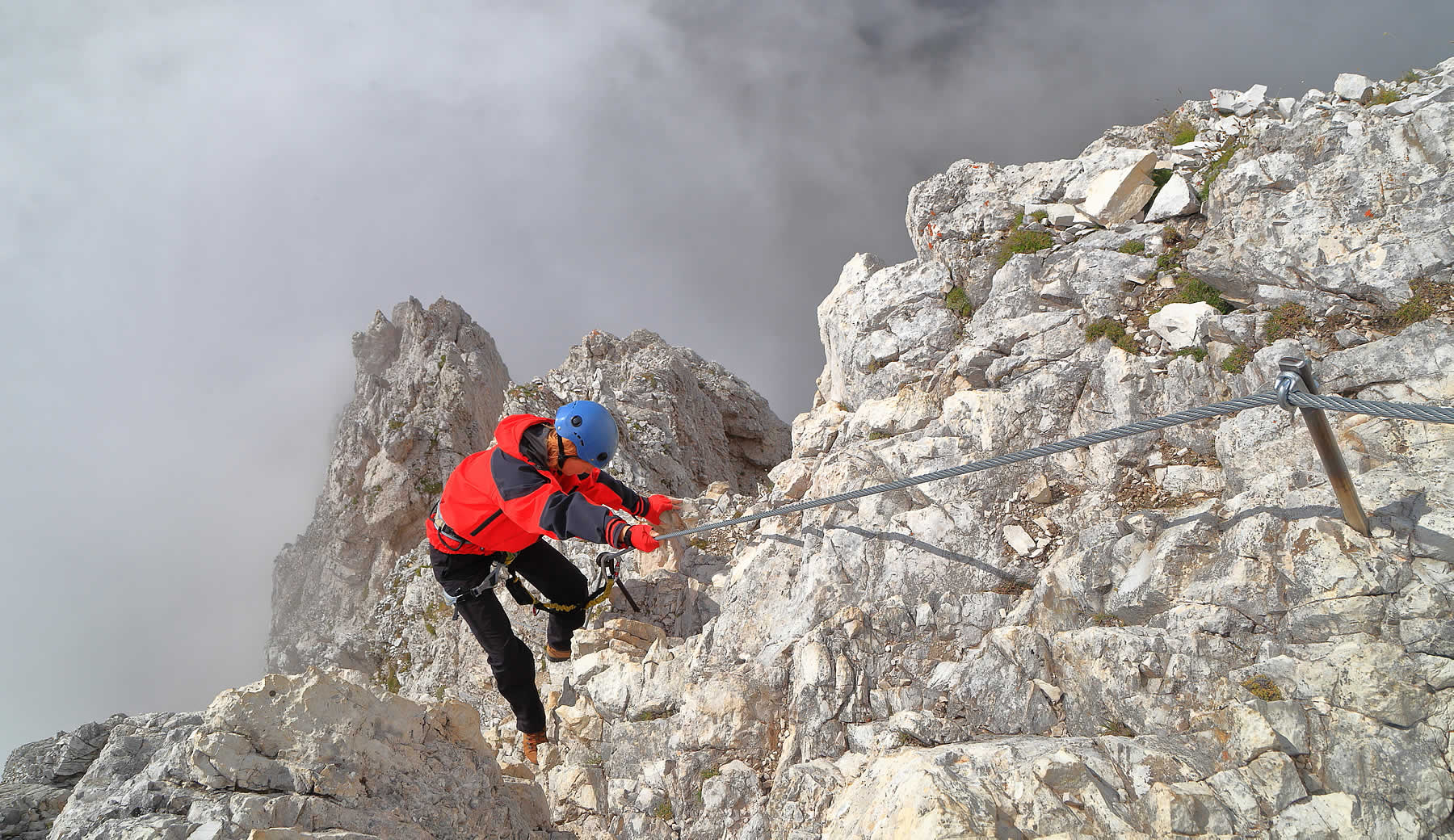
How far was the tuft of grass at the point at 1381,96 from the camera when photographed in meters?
9.81

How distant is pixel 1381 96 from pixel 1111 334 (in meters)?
4.85

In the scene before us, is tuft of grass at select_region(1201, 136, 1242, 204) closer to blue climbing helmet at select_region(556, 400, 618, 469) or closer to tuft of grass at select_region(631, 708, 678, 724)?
blue climbing helmet at select_region(556, 400, 618, 469)

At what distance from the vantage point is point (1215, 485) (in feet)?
26.9

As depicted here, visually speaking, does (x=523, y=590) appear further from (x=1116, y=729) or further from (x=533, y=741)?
(x=1116, y=729)

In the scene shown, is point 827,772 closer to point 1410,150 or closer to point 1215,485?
point 1215,485

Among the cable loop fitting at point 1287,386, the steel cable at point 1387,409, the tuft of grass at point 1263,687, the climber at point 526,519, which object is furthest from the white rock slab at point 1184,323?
the climber at point 526,519

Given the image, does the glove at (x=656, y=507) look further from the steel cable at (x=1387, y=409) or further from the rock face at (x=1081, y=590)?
the steel cable at (x=1387, y=409)

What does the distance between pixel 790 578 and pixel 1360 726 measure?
6076 mm

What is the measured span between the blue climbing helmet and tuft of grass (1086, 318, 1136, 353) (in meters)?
7.01

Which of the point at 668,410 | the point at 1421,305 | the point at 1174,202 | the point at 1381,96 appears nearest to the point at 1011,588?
the point at 1421,305

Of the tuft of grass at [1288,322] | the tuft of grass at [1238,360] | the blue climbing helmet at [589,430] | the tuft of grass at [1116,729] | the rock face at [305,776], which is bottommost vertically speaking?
the tuft of grass at [1116,729]

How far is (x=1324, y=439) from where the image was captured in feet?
19.4

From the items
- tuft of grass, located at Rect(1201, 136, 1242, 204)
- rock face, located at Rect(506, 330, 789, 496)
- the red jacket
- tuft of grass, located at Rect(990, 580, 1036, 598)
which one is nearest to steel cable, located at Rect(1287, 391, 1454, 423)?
tuft of grass, located at Rect(990, 580, 1036, 598)

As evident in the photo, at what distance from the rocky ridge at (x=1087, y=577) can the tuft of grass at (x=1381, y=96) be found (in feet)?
0.49
